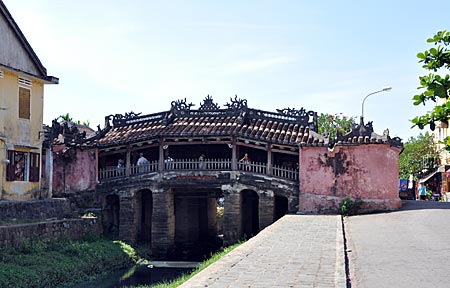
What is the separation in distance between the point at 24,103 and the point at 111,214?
667cm

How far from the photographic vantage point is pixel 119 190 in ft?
76.9

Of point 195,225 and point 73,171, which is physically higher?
point 73,171

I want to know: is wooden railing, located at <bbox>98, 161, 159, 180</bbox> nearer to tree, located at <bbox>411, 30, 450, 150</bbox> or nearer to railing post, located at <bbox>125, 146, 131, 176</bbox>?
railing post, located at <bbox>125, 146, 131, 176</bbox>

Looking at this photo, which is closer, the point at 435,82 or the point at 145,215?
the point at 435,82

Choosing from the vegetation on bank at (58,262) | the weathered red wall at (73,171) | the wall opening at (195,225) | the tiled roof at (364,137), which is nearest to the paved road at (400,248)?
the tiled roof at (364,137)

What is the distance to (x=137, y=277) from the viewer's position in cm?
1827

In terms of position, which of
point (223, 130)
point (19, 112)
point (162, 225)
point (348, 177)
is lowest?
point (162, 225)

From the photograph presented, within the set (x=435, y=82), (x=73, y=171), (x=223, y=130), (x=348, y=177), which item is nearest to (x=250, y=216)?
(x=223, y=130)

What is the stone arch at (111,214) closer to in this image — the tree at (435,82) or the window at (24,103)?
the window at (24,103)

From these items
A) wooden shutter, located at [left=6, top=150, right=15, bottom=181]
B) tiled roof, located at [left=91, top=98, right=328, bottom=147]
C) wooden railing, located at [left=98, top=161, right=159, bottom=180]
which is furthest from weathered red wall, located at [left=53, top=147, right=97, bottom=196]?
wooden shutter, located at [left=6, top=150, right=15, bottom=181]

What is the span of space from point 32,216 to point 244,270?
12.9 metres

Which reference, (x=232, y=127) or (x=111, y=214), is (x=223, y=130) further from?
(x=111, y=214)

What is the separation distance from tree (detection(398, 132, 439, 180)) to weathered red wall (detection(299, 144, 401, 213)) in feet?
64.6

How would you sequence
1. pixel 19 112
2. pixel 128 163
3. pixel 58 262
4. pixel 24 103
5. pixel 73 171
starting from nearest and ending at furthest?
pixel 58 262
pixel 19 112
pixel 24 103
pixel 128 163
pixel 73 171
